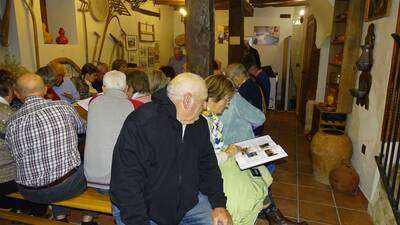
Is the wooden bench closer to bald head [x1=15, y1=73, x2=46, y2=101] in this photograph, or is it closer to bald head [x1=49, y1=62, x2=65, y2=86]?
bald head [x1=15, y1=73, x2=46, y2=101]

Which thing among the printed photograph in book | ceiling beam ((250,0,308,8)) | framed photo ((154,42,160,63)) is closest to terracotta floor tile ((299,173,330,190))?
the printed photograph in book

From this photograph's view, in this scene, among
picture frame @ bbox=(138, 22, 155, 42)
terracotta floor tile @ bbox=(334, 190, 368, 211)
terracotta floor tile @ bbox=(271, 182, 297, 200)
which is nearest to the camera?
terracotta floor tile @ bbox=(334, 190, 368, 211)

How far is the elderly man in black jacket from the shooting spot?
1.46 metres

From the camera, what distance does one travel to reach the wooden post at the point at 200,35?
8.31ft

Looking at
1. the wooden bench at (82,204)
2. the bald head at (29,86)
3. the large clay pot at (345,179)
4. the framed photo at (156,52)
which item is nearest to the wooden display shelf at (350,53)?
the large clay pot at (345,179)

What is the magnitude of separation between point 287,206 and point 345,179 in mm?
691

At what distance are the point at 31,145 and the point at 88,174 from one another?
0.40m

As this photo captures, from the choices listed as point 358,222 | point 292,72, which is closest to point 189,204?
point 358,222

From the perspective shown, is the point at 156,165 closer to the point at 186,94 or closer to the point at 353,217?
the point at 186,94

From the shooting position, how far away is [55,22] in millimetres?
4602

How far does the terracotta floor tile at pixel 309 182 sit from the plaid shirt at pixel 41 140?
2.57m

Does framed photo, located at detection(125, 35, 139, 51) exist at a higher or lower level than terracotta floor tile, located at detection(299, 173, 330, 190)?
higher

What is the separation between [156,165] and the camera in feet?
5.04

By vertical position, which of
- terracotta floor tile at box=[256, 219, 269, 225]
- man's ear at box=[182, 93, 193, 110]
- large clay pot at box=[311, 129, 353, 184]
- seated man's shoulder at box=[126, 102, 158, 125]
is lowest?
terracotta floor tile at box=[256, 219, 269, 225]
